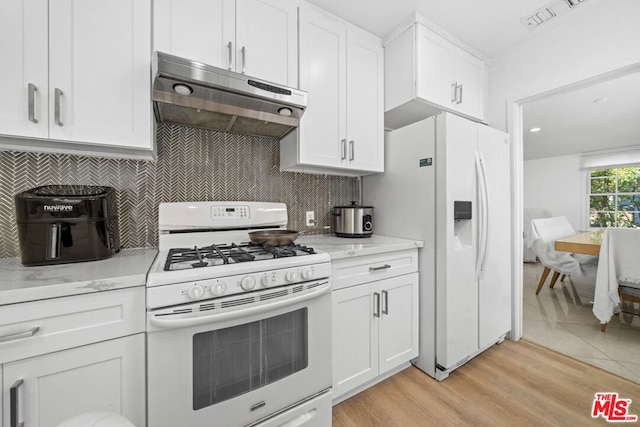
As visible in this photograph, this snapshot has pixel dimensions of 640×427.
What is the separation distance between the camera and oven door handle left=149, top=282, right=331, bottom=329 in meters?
0.89

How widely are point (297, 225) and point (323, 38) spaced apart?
133 cm

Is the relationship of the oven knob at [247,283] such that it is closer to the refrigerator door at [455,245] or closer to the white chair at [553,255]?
the refrigerator door at [455,245]

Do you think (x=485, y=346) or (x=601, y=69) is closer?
(x=601, y=69)

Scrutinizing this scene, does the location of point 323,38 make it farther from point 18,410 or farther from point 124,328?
point 18,410

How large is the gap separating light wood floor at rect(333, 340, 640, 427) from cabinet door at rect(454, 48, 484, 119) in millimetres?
2027

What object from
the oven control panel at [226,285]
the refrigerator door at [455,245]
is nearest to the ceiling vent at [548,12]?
the refrigerator door at [455,245]

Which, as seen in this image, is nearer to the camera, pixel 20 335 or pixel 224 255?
pixel 20 335

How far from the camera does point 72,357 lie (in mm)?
831

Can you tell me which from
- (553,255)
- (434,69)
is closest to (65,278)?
(434,69)

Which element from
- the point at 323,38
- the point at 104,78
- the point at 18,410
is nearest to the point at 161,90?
the point at 104,78

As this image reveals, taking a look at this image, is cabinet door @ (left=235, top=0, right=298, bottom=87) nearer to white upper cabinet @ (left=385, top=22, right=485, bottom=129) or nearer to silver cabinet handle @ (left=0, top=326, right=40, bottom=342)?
white upper cabinet @ (left=385, top=22, right=485, bottom=129)

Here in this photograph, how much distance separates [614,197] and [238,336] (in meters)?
8.41

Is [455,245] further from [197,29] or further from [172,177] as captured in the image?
[197,29]

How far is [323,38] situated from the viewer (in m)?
1.75
